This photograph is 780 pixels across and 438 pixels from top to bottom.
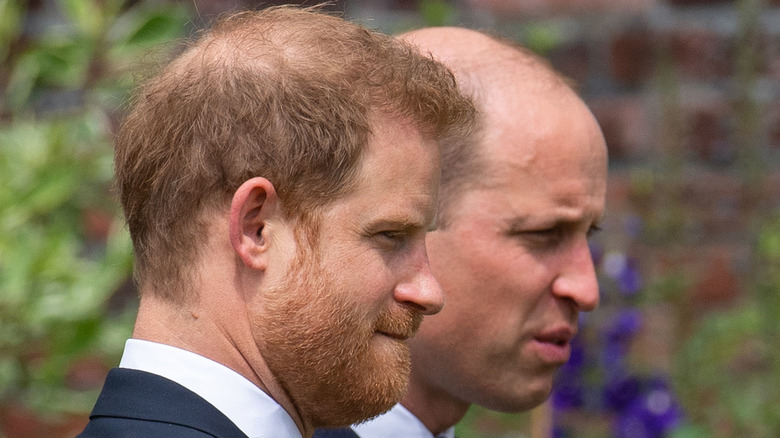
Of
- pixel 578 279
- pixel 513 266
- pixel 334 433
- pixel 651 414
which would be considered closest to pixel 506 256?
pixel 513 266

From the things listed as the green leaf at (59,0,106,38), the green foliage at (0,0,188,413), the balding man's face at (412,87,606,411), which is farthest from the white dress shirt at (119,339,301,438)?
the green leaf at (59,0,106,38)

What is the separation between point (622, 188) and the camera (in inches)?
107

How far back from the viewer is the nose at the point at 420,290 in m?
1.25

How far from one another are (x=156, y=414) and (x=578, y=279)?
0.79 m

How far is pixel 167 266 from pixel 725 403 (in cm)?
175

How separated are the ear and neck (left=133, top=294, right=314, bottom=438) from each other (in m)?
0.08

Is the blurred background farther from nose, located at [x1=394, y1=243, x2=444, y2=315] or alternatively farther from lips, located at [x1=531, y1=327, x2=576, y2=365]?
nose, located at [x1=394, y1=243, x2=444, y2=315]

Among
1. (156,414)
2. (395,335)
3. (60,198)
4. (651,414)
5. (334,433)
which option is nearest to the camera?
(156,414)

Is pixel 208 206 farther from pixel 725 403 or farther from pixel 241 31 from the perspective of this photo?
pixel 725 403

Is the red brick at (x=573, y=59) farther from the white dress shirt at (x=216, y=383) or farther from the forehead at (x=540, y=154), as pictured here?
the white dress shirt at (x=216, y=383)

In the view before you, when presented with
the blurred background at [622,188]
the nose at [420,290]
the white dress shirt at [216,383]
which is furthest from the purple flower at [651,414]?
the white dress shirt at [216,383]

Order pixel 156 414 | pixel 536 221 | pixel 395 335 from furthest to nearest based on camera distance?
pixel 536 221 < pixel 395 335 < pixel 156 414

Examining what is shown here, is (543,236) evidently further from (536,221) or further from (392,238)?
(392,238)

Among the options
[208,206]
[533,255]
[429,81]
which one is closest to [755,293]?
[533,255]
